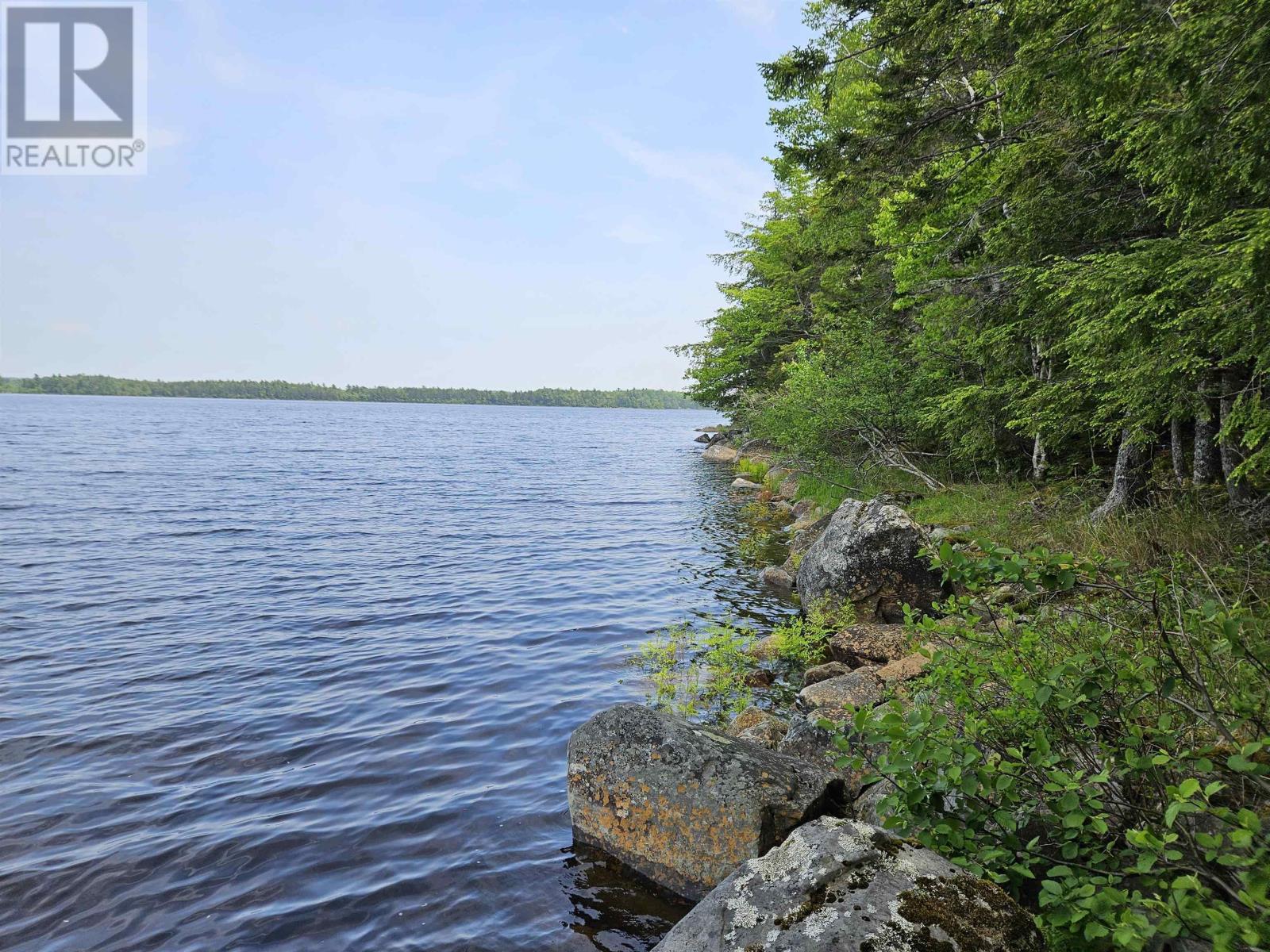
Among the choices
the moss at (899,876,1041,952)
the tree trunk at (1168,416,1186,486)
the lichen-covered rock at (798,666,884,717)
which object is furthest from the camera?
the tree trunk at (1168,416,1186,486)

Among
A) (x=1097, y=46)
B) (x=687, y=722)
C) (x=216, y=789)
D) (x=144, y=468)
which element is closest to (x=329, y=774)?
(x=216, y=789)

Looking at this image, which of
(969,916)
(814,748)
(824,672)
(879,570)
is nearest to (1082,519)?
(879,570)

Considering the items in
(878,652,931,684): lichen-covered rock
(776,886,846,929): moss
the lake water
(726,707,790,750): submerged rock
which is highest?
(776,886,846,929): moss

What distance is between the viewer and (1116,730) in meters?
4.05

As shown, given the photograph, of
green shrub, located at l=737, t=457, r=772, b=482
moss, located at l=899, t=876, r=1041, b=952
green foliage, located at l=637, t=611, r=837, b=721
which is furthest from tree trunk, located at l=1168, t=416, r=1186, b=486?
green shrub, located at l=737, t=457, r=772, b=482

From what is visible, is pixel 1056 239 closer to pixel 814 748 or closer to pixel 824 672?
pixel 824 672

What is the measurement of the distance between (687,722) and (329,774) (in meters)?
3.79

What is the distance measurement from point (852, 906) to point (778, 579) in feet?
36.0

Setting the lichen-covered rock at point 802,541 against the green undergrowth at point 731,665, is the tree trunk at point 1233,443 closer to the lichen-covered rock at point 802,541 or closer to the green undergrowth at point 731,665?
the green undergrowth at point 731,665

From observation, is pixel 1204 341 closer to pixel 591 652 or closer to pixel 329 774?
pixel 591 652

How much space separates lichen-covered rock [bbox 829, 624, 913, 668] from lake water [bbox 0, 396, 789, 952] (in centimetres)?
279

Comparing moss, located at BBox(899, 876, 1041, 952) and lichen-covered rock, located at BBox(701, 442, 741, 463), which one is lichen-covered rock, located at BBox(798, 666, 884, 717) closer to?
moss, located at BBox(899, 876, 1041, 952)

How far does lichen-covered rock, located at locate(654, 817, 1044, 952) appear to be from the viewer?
3207 millimetres

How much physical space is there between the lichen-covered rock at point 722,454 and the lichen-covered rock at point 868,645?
33358 mm
